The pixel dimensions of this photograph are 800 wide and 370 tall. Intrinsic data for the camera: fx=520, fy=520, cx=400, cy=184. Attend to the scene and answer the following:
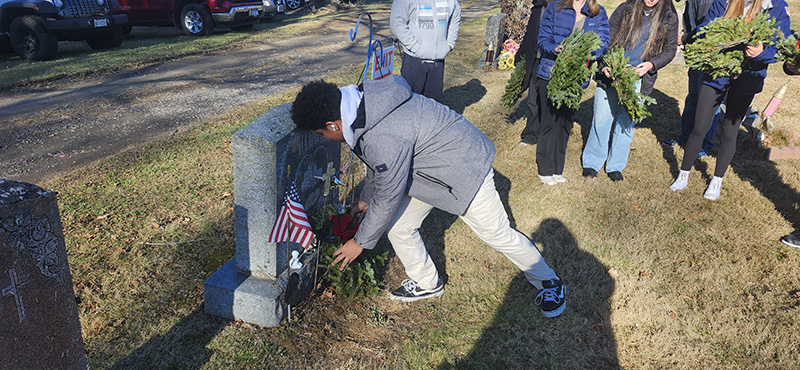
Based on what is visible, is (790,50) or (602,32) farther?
(602,32)

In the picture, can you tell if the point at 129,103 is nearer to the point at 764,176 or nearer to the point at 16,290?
the point at 16,290

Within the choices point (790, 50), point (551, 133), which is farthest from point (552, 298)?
point (790, 50)

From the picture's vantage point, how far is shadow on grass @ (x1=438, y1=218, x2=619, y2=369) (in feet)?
11.1

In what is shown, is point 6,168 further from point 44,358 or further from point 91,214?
→ point 44,358

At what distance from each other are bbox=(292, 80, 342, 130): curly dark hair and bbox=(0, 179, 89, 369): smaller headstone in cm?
120

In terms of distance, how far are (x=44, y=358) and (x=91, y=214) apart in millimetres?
2763

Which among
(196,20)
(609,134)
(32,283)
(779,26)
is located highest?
(779,26)

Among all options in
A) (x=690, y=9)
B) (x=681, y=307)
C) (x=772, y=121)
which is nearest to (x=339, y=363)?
(x=681, y=307)

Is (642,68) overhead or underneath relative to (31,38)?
overhead

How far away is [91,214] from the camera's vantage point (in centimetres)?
462

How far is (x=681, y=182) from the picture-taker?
5605mm

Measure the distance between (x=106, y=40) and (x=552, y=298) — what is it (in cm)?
1164

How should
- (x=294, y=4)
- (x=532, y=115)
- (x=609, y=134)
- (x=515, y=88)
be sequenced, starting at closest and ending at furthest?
(x=609, y=134) < (x=532, y=115) < (x=515, y=88) < (x=294, y=4)

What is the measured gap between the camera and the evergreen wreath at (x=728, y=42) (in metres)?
4.45
